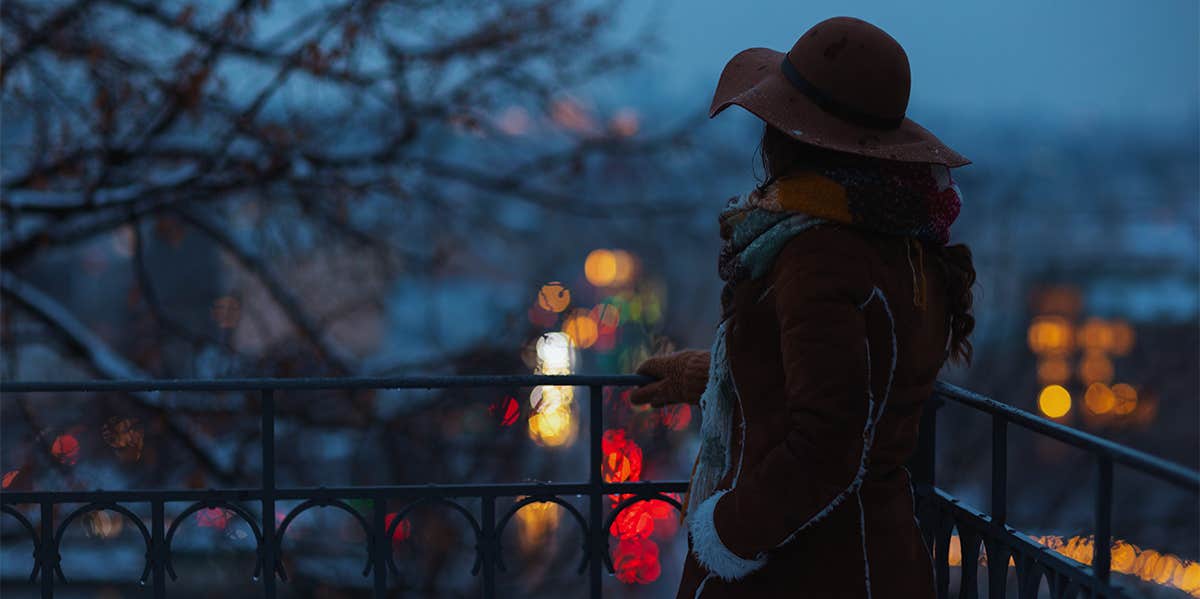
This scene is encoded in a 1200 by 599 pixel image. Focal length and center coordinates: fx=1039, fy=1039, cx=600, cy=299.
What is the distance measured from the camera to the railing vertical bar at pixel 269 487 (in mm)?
2551

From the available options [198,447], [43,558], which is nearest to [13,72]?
[198,447]

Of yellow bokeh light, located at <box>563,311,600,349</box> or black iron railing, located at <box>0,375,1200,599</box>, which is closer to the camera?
black iron railing, located at <box>0,375,1200,599</box>

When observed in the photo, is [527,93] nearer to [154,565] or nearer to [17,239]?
[17,239]

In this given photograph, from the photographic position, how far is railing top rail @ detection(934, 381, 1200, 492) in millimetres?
1621

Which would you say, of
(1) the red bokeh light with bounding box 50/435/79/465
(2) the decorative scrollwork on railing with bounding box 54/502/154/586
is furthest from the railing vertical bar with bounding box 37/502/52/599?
(1) the red bokeh light with bounding box 50/435/79/465

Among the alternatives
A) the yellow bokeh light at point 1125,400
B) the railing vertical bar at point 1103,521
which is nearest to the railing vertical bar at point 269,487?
the railing vertical bar at point 1103,521

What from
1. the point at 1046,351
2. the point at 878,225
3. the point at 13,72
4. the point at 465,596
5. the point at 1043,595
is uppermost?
the point at 13,72

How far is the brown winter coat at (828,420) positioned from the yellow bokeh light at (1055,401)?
17.8 metres

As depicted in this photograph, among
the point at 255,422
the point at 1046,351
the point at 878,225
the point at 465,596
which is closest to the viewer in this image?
the point at 878,225

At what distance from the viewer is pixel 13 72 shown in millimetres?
5930

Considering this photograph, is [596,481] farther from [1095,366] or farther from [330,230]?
[1095,366]

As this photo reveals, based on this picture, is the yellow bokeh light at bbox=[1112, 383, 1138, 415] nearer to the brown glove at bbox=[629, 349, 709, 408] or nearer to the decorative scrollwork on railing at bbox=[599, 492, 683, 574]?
the decorative scrollwork on railing at bbox=[599, 492, 683, 574]

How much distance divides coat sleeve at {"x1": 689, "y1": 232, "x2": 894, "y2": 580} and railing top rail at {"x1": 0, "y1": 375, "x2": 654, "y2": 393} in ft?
2.61

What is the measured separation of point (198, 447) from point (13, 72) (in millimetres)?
2499
